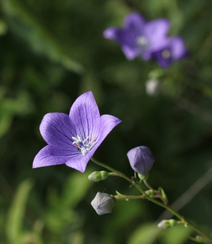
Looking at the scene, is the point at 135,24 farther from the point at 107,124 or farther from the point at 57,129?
the point at 107,124

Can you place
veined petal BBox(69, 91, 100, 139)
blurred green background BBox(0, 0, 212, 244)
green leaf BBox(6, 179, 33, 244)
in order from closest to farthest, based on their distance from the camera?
veined petal BBox(69, 91, 100, 139) → green leaf BBox(6, 179, 33, 244) → blurred green background BBox(0, 0, 212, 244)

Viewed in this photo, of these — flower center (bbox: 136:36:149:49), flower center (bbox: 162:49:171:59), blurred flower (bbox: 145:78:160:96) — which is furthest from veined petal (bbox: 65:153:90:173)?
flower center (bbox: 136:36:149:49)

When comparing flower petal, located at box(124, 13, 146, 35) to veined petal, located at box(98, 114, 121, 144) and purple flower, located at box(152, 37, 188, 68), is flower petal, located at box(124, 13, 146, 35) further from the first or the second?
veined petal, located at box(98, 114, 121, 144)

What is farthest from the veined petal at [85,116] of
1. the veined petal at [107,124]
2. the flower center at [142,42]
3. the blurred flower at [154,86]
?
the flower center at [142,42]

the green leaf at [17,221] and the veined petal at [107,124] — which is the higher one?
the veined petal at [107,124]

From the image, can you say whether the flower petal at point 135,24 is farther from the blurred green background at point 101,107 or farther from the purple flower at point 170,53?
the purple flower at point 170,53

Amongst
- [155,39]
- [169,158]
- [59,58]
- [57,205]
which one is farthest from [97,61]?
[57,205]
